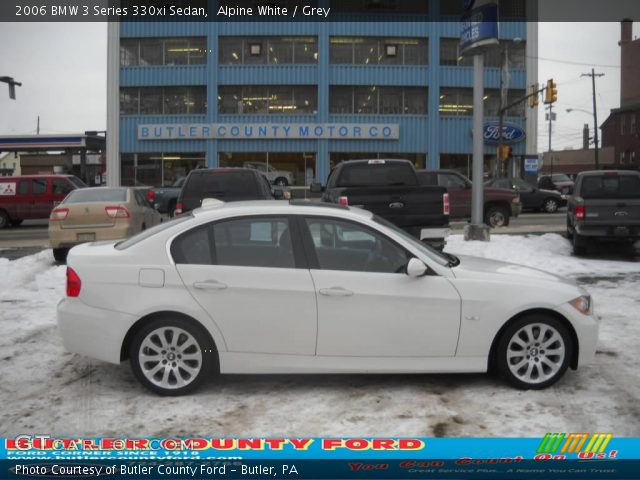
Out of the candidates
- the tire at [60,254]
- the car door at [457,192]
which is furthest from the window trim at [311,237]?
the car door at [457,192]

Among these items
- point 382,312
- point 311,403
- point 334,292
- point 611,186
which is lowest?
point 311,403

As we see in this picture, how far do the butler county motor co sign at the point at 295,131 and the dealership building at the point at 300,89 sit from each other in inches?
2.3

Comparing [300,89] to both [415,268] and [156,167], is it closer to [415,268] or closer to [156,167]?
[156,167]

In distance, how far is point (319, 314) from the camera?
537 cm

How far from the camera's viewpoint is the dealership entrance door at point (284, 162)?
41.2 meters

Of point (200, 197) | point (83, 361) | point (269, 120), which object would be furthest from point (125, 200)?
point (269, 120)

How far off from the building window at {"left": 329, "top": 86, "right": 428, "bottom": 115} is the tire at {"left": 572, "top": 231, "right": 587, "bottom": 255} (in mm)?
28181

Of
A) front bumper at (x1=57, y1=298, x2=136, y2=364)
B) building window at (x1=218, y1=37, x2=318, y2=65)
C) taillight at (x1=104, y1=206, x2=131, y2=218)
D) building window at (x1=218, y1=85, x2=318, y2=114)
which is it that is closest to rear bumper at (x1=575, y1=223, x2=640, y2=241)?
taillight at (x1=104, y1=206, x2=131, y2=218)

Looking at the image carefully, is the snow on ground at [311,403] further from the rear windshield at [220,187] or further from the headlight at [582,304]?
the rear windshield at [220,187]

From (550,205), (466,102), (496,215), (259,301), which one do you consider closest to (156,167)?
A: (466,102)

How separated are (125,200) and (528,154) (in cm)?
3309

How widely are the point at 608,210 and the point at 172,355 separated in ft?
35.1

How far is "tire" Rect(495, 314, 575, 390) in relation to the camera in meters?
5.49

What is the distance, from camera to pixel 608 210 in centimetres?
1358
